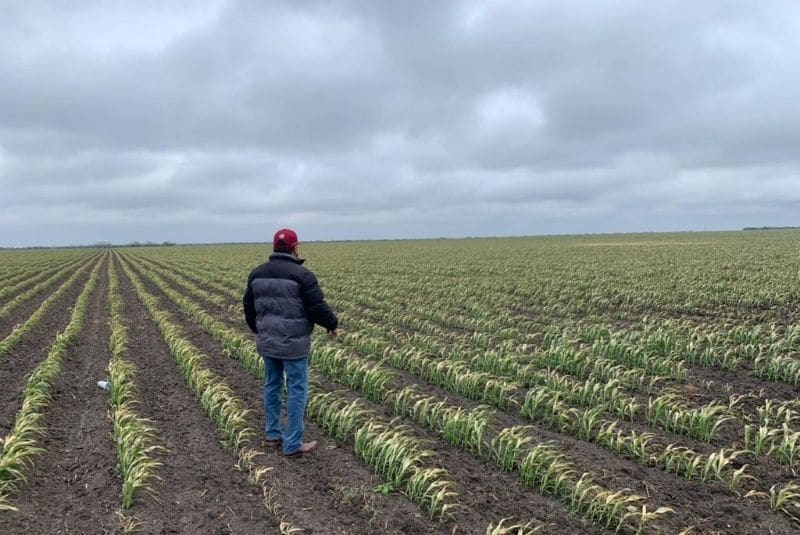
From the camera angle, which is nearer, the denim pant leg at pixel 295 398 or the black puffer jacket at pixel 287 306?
the black puffer jacket at pixel 287 306

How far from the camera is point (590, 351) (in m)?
11.1

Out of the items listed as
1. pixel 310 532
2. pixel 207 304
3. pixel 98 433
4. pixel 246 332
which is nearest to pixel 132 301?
pixel 207 304

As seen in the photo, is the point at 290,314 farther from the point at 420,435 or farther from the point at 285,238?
the point at 420,435

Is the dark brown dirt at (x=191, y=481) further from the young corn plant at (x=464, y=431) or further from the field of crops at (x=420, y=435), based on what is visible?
the young corn plant at (x=464, y=431)

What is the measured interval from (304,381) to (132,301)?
19501 millimetres

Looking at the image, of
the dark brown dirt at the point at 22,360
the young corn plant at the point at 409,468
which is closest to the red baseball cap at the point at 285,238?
the young corn plant at the point at 409,468

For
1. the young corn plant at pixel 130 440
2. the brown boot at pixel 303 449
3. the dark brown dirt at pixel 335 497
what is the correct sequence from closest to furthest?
the dark brown dirt at pixel 335 497 → the young corn plant at pixel 130 440 → the brown boot at pixel 303 449

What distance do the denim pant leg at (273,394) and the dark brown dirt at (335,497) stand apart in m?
0.27

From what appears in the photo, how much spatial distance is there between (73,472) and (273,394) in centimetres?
231

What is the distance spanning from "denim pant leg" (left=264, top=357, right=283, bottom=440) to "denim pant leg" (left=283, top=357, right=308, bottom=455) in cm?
18

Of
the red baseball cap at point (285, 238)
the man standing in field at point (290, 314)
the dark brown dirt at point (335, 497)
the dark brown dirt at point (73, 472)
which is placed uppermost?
the red baseball cap at point (285, 238)

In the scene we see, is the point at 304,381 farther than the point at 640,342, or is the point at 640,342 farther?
the point at 640,342

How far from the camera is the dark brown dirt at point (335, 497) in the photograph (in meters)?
4.64

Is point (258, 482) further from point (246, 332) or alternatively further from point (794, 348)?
point (794, 348)
